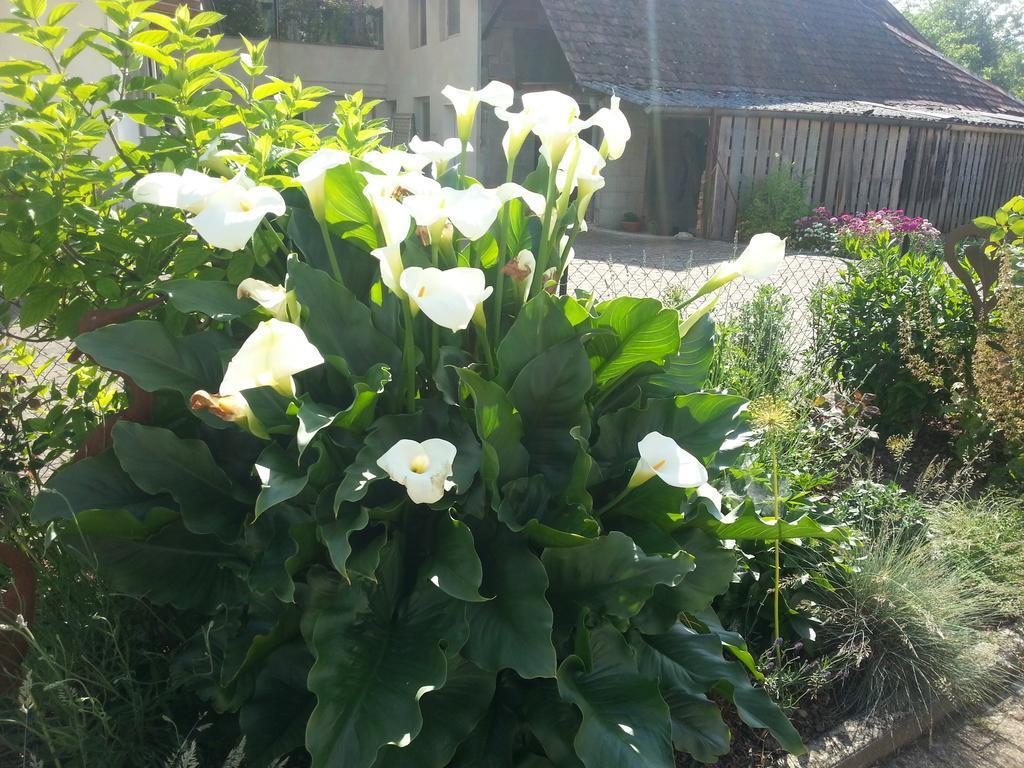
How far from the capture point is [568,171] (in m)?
2.12

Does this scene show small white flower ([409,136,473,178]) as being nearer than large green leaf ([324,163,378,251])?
No

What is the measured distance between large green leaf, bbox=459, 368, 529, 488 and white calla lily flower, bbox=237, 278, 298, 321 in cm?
42

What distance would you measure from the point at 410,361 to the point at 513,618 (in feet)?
2.15

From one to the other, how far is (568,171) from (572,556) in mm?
993

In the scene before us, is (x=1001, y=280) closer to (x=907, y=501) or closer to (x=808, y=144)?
(x=907, y=501)

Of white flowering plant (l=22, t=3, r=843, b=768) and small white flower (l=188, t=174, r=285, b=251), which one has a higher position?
small white flower (l=188, t=174, r=285, b=251)

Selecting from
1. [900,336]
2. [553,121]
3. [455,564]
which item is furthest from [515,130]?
[900,336]

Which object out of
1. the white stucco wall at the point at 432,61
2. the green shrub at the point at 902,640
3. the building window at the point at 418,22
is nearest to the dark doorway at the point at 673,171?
the white stucco wall at the point at 432,61

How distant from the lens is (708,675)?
2117mm

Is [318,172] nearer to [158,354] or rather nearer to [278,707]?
[158,354]

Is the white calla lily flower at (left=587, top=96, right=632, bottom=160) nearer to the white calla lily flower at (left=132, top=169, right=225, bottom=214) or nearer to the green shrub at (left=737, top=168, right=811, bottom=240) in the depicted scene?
the white calla lily flower at (left=132, top=169, right=225, bottom=214)

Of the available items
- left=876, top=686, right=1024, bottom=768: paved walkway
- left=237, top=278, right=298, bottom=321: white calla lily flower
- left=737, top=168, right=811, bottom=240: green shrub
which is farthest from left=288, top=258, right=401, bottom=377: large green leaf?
left=737, top=168, right=811, bottom=240: green shrub

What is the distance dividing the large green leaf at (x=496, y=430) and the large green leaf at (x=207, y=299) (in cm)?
61

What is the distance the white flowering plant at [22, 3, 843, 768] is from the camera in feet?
5.79
